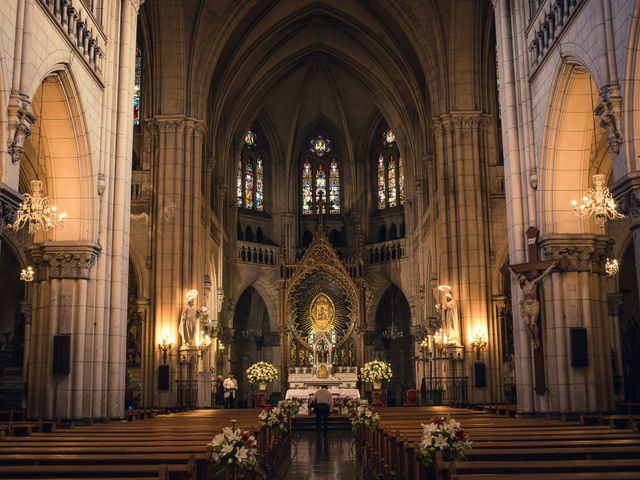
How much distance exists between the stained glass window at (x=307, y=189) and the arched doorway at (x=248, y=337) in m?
5.86

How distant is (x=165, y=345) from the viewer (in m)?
27.8

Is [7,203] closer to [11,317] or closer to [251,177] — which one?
[11,317]

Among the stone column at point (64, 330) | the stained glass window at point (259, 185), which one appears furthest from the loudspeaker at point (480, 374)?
the stained glass window at point (259, 185)

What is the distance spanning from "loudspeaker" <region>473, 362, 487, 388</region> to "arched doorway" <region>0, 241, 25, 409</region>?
16.7 metres

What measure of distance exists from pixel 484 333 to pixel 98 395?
1533 cm

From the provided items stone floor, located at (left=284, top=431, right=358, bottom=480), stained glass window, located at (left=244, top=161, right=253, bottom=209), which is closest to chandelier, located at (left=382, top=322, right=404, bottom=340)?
stained glass window, located at (left=244, top=161, right=253, bottom=209)

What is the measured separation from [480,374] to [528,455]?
64.7ft

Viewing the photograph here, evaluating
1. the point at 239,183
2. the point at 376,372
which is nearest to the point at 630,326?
the point at 376,372

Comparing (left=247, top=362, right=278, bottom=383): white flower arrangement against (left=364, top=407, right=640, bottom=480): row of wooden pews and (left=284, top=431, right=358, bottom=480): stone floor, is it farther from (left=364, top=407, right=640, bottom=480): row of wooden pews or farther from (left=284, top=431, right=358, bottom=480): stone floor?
(left=364, top=407, right=640, bottom=480): row of wooden pews

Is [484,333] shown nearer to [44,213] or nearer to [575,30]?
[575,30]

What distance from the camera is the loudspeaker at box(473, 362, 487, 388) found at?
2763 cm

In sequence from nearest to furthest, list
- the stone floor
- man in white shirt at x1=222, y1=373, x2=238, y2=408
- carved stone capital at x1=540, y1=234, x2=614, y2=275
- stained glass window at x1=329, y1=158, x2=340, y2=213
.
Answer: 1. the stone floor
2. carved stone capital at x1=540, y1=234, x2=614, y2=275
3. man in white shirt at x1=222, y1=373, x2=238, y2=408
4. stained glass window at x1=329, y1=158, x2=340, y2=213

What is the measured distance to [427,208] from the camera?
3719 cm

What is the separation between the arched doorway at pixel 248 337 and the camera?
148 feet
